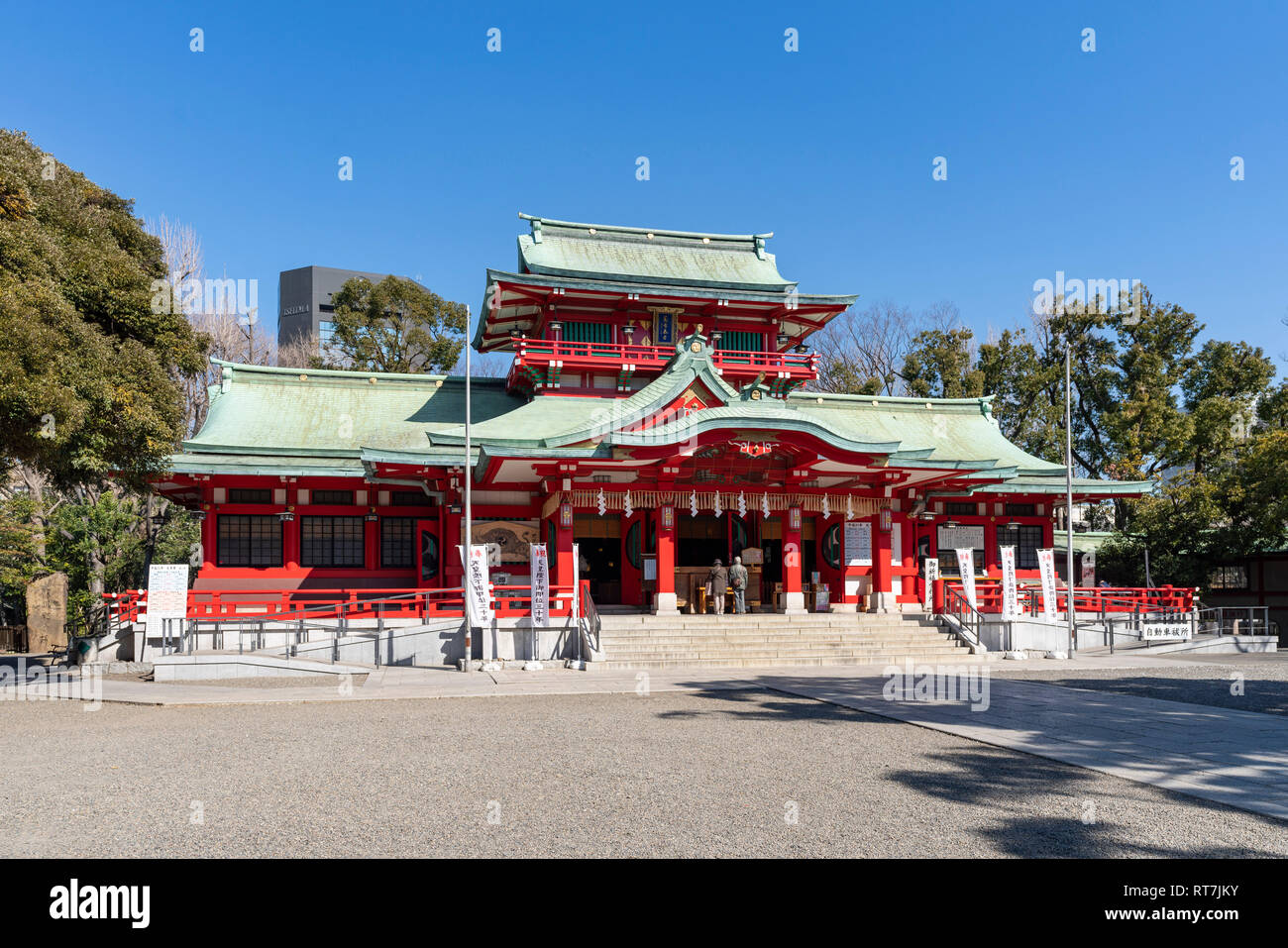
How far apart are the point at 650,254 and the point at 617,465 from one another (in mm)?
12997

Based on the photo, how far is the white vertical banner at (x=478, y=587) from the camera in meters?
19.7

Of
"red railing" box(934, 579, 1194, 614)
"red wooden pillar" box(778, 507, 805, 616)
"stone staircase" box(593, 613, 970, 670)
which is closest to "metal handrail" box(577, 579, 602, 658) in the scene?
"stone staircase" box(593, 613, 970, 670)

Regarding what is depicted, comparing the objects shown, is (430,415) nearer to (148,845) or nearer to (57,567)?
(57,567)

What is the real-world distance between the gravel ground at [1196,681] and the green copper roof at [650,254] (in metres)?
15.5

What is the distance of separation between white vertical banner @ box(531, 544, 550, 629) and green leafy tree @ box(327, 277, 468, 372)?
29.5 metres

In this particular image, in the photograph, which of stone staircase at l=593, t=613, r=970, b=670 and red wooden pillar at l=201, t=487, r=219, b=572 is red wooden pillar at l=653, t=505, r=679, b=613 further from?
red wooden pillar at l=201, t=487, r=219, b=572

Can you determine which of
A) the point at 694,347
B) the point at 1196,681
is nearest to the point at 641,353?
the point at 694,347

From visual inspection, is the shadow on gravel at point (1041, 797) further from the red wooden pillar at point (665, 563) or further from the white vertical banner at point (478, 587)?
the red wooden pillar at point (665, 563)

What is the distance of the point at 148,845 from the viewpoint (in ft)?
21.6

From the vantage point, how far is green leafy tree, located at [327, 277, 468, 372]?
1852 inches

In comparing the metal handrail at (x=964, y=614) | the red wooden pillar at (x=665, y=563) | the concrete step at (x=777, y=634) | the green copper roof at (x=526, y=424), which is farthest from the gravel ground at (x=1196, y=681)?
the red wooden pillar at (x=665, y=563)

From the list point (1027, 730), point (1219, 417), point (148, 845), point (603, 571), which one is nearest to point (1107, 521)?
point (1219, 417)

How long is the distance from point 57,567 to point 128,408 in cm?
1816

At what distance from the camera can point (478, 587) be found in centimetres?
1984
